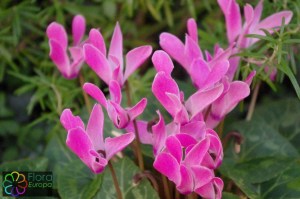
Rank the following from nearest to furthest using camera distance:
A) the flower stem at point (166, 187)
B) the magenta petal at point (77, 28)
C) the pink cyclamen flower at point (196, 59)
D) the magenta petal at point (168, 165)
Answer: the magenta petal at point (168, 165)
the pink cyclamen flower at point (196, 59)
the flower stem at point (166, 187)
the magenta petal at point (77, 28)

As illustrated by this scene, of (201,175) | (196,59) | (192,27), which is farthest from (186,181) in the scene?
(192,27)

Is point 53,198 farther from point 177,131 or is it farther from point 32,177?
point 177,131

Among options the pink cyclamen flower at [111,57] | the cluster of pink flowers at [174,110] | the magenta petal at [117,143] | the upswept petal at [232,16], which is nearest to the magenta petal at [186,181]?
the cluster of pink flowers at [174,110]

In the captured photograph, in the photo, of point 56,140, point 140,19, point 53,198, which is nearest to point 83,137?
point 53,198

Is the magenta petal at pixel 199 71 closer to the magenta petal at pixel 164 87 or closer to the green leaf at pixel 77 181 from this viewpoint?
the magenta petal at pixel 164 87

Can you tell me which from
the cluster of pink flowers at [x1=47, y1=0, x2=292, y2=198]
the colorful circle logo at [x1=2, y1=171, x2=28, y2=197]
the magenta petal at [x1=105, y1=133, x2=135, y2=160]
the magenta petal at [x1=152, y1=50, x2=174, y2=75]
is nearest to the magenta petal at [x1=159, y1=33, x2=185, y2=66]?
the cluster of pink flowers at [x1=47, y1=0, x2=292, y2=198]
